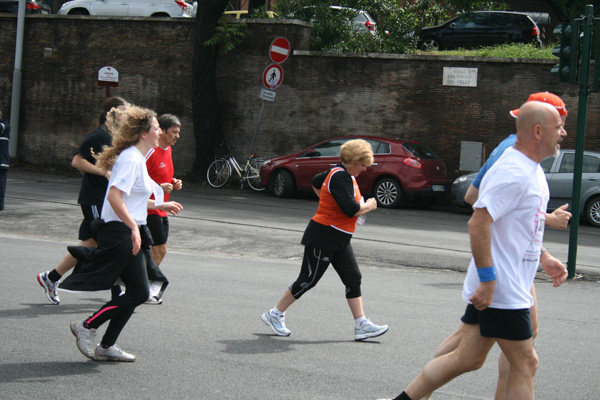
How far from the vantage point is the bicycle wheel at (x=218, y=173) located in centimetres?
2141

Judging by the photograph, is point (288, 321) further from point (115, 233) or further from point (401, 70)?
point (401, 70)

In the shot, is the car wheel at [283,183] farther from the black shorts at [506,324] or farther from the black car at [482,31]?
the black shorts at [506,324]

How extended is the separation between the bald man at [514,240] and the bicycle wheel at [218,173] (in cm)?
1773

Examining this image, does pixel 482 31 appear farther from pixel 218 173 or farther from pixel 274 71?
pixel 218 173

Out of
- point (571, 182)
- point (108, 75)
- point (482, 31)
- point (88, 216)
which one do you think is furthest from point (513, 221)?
point (482, 31)

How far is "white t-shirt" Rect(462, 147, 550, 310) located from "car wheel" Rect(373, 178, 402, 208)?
14455 mm

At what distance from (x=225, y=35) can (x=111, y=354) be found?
1720cm

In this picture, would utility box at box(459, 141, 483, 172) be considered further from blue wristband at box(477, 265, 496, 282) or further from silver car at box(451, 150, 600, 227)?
blue wristband at box(477, 265, 496, 282)

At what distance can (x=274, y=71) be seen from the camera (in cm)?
2152

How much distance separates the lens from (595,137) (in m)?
19.7

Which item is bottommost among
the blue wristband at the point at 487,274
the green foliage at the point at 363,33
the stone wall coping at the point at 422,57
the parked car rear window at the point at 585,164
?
the blue wristband at the point at 487,274

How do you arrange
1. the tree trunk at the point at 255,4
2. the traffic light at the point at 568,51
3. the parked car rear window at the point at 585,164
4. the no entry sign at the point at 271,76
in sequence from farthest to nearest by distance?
the tree trunk at the point at 255,4
the no entry sign at the point at 271,76
the parked car rear window at the point at 585,164
the traffic light at the point at 568,51

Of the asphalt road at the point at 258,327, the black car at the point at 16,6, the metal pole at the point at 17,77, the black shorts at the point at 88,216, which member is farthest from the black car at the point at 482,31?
the black shorts at the point at 88,216

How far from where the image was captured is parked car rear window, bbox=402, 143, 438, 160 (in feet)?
60.8
